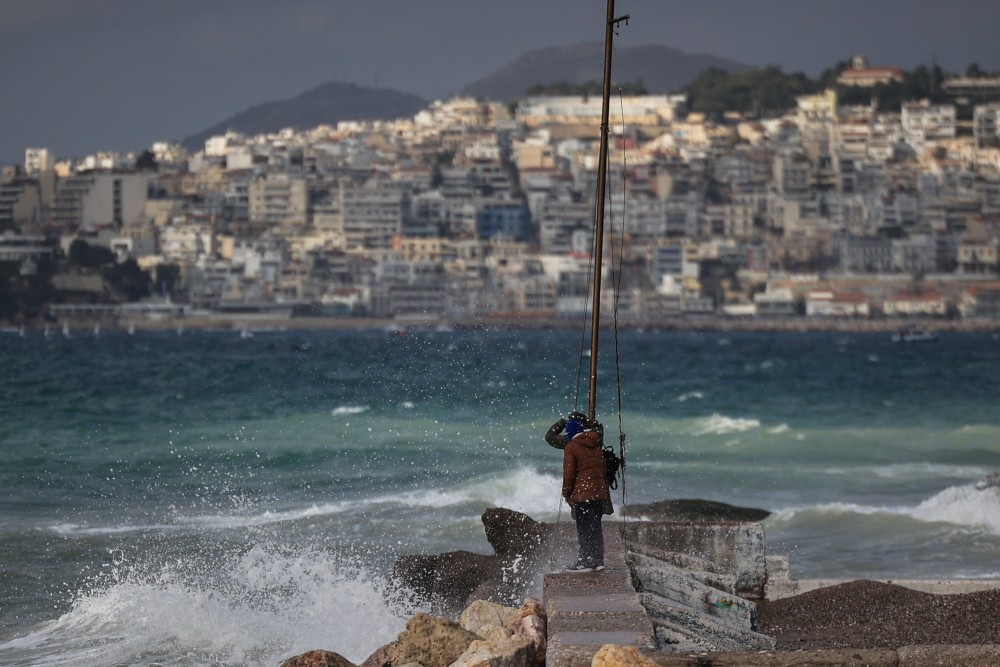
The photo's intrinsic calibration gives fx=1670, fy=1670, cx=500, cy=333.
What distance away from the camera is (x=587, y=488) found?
7934mm

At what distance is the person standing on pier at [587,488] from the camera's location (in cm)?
793

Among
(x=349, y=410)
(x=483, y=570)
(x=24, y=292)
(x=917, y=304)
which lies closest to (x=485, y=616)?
(x=483, y=570)

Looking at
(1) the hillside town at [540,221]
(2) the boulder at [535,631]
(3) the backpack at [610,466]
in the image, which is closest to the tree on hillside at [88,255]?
(1) the hillside town at [540,221]

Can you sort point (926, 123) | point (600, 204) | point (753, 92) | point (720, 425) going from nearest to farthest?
point (600, 204)
point (720, 425)
point (926, 123)
point (753, 92)

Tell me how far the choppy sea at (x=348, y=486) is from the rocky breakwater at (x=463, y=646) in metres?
1.48

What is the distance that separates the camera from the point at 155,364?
194 feet

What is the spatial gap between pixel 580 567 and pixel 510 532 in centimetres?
173

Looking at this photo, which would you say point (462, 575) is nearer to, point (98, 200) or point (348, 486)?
point (348, 486)

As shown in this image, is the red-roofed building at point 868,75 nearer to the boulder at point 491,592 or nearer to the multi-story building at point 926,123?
the multi-story building at point 926,123

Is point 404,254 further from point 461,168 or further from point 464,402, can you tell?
point 464,402

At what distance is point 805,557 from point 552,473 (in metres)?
5.22

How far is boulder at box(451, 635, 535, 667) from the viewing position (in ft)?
22.0

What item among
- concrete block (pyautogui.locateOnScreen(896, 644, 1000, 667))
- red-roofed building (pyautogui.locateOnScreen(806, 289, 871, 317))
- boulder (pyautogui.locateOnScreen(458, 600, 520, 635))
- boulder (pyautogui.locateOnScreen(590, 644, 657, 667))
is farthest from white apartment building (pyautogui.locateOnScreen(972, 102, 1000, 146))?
boulder (pyautogui.locateOnScreen(590, 644, 657, 667))

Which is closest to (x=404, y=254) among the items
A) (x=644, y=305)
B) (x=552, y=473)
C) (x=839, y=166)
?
(x=644, y=305)
